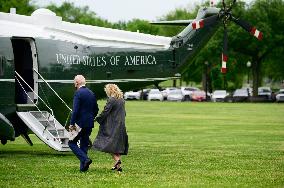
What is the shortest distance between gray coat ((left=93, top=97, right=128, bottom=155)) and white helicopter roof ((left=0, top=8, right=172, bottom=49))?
5272mm

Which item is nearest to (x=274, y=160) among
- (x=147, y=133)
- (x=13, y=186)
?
(x=13, y=186)

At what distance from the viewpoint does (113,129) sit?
61.6ft

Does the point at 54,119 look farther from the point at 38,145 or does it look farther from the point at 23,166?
the point at 38,145

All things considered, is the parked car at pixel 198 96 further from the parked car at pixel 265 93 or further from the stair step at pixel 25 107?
the stair step at pixel 25 107

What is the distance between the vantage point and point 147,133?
1350 inches

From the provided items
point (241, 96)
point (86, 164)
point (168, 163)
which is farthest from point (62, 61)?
point (241, 96)

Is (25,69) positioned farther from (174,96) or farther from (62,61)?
(174,96)

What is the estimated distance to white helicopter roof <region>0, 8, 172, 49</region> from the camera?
23686 mm

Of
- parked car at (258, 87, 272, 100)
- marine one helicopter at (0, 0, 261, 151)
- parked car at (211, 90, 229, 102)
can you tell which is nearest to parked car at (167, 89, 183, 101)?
parked car at (211, 90, 229, 102)

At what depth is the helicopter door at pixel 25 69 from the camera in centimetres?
2359

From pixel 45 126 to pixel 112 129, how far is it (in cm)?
417

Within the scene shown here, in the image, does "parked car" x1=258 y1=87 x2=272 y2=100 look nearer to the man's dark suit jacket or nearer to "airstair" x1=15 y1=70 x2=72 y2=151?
"airstair" x1=15 y1=70 x2=72 y2=151

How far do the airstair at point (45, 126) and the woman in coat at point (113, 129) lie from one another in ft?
10.3

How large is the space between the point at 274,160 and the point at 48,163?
5.80 m
